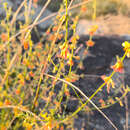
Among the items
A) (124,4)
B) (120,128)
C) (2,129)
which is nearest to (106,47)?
(120,128)

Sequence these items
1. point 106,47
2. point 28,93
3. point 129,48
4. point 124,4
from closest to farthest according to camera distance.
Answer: point 129,48 → point 28,93 → point 106,47 → point 124,4

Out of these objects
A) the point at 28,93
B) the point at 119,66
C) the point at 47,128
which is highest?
the point at 119,66

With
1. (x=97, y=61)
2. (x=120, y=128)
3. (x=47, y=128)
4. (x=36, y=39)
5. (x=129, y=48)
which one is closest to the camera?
(x=129, y=48)

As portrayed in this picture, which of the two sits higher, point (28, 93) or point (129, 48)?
point (129, 48)

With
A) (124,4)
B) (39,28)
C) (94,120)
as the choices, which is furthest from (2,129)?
(124,4)

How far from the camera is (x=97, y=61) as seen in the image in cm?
210

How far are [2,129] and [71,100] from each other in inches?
19.3

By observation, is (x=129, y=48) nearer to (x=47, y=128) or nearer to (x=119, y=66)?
(x=119, y=66)

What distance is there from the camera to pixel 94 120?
1.41 metres

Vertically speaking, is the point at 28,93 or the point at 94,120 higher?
the point at 28,93

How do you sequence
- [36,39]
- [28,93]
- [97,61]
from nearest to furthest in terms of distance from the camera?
[28,93] < [97,61] < [36,39]

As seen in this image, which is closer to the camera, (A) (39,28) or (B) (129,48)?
(B) (129,48)

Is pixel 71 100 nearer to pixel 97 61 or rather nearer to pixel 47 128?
pixel 47 128

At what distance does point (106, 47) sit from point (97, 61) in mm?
399
